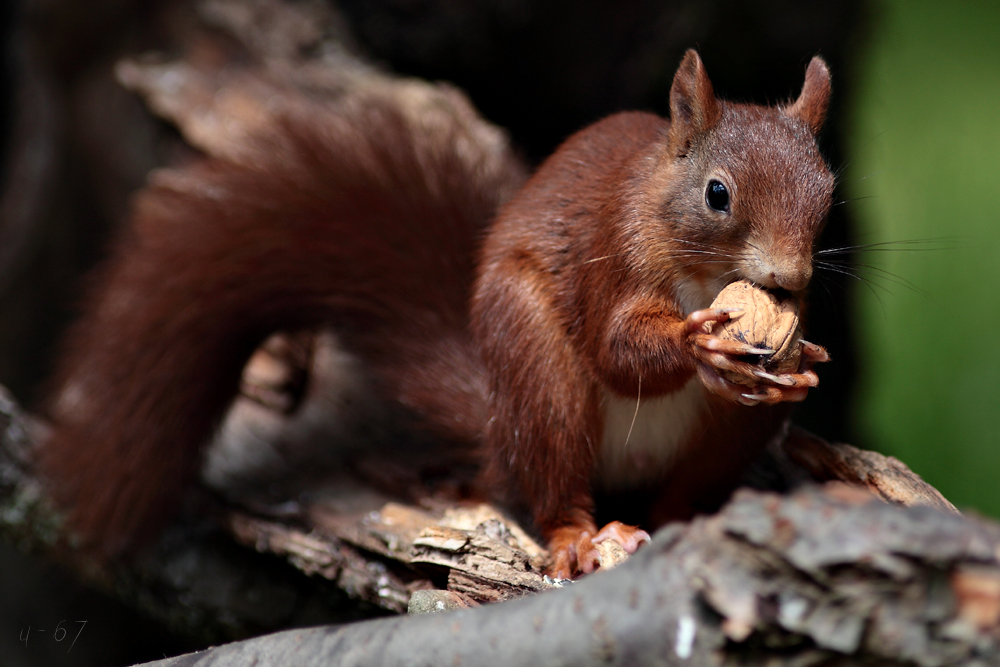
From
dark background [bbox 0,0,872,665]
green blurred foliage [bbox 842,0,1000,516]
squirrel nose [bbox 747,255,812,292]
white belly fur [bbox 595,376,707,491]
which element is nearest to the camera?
squirrel nose [bbox 747,255,812,292]

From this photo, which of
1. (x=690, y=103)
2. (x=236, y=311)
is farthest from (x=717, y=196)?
(x=236, y=311)

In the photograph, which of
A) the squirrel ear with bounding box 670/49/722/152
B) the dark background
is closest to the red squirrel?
the squirrel ear with bounding box 670/49/722/152

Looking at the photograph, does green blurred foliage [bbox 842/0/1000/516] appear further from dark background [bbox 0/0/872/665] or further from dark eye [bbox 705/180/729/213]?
dark eye [bbox 705/180/729/213]

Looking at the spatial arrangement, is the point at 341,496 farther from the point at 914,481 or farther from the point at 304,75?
the point at 304,75

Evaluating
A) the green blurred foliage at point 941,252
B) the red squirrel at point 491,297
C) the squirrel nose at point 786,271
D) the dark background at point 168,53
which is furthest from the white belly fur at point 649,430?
the dark background at point 168,53

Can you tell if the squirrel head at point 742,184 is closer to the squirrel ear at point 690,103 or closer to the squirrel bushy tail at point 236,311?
the squirrel ear at point 690,103

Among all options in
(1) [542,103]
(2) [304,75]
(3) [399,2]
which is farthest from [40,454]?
(1) [542,103]
